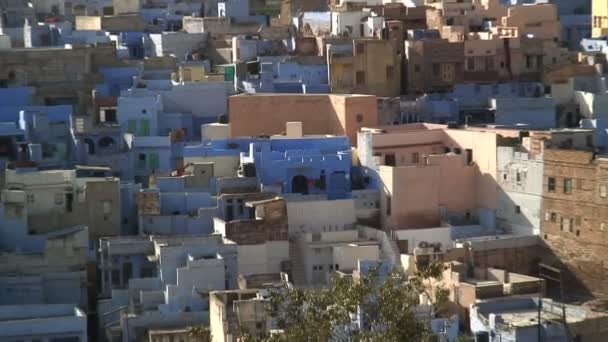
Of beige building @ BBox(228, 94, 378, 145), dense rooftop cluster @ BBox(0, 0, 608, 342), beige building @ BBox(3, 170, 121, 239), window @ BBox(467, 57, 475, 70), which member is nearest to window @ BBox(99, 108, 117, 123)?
dense rooftop cluster @ BBox(0, 0, 608, 342)

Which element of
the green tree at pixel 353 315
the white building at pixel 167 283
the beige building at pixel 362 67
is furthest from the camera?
the beige building at pixel 362 67

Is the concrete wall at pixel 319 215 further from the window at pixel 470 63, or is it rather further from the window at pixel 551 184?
the window at pixel 470 63

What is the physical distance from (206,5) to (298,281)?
22.1 meters

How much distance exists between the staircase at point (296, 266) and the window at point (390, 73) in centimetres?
988

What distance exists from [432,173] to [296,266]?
390cm

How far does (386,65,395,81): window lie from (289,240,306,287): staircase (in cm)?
988

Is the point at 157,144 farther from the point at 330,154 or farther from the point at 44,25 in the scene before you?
the point at 44,25

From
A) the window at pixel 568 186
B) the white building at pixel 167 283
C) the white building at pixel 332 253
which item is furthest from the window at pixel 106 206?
the window at pixel 568 186

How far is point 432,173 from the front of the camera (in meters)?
39.3

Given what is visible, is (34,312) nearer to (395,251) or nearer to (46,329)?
(46,329)

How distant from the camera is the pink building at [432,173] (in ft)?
128

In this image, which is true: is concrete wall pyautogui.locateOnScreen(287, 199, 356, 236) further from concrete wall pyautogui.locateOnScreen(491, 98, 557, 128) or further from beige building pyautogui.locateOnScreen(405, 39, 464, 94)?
beige building pyautogui.locateOnScreen(405, 39, 464, 94)

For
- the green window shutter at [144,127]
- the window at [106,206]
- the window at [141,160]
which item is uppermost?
the green window shutter at [144,127]

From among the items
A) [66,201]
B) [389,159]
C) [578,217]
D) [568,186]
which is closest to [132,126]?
[66,201]
